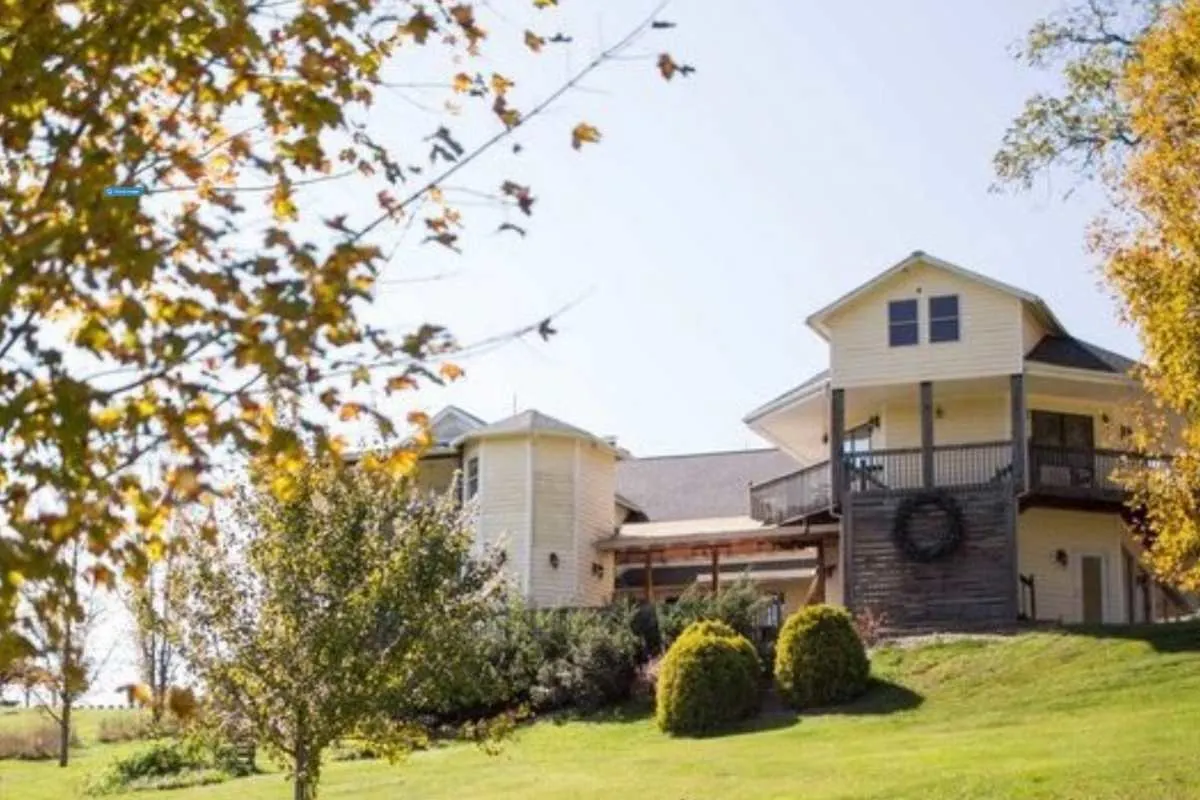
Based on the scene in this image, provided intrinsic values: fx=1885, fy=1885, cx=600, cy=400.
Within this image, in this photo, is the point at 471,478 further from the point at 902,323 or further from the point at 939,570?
the point at 939,570

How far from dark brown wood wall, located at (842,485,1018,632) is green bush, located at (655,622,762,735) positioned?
269 inches

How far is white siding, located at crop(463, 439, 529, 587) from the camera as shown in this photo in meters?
46.0

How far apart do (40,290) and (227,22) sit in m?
1.13

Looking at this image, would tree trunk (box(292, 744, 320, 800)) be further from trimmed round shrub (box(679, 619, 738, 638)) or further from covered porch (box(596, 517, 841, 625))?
covered porch (box(596, 517, 841, 625))

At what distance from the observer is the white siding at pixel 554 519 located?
46.1 m

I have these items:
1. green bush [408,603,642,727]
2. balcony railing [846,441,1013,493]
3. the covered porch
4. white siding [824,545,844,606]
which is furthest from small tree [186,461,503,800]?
white siding [824,545,844,606]

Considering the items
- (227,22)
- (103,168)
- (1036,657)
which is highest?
(227,22)

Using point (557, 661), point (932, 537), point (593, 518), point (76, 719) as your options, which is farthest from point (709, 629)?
point (76, 719)

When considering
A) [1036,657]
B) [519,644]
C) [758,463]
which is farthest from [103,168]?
[758,463]

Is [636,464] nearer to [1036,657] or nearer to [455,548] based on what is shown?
[1036,657]

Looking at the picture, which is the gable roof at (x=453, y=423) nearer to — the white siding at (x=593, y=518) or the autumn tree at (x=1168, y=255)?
the white siding at (x=593, y=518)

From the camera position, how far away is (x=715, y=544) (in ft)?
148

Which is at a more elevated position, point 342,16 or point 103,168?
point 342,16

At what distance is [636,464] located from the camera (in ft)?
178
